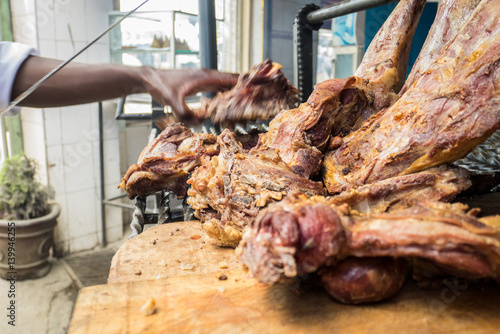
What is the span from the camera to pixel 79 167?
472cm

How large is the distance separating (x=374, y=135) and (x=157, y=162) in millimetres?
1058

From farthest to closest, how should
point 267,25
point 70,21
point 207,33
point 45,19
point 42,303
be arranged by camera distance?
point 267,25
point 70,21
point 45,19
point 42,303
point 207,33

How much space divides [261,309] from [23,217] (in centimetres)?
396

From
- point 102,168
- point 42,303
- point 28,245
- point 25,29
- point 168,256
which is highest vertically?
point 25,29

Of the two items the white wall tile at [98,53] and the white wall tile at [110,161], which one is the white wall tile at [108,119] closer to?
the white wall tile at [110,161]

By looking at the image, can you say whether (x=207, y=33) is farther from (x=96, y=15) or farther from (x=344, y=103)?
(x=96, y=15)

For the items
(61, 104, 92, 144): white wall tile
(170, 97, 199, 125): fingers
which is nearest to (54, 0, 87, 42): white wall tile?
(61, 104, 92, 144): white wall tile

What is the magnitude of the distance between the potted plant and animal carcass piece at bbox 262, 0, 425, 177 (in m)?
3.34

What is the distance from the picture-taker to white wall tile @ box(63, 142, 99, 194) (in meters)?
4.59

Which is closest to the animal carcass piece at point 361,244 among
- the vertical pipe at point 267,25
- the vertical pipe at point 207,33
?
the vertical pipe at point 207,33

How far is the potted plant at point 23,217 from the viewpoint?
4031mm

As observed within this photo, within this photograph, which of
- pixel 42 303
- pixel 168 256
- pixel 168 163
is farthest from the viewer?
pixel 42 303

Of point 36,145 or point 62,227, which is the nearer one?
point 36,145

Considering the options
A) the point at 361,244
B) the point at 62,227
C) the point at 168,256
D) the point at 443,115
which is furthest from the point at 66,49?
the point at 361,244
